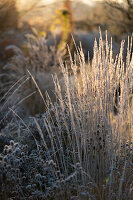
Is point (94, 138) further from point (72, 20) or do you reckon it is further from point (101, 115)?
point (72, 20)

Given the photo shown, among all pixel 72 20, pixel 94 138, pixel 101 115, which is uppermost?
pixel 101 115

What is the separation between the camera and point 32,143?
9.78 feet

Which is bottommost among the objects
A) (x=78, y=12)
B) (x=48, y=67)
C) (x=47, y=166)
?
(x=78, y=12)

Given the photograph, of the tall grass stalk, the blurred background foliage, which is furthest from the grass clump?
the blurred background foliage

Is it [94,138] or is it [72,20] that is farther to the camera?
[72,20]

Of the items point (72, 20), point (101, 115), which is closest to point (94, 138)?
point (101, 115)

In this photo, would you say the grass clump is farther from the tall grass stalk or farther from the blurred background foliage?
the blurred background foliage

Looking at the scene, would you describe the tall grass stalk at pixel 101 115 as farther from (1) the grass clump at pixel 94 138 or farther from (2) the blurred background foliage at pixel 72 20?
(2) the blurred background foliage at pixel 72 20

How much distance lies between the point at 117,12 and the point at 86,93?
484cm

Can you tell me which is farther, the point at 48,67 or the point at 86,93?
the point at 48,67

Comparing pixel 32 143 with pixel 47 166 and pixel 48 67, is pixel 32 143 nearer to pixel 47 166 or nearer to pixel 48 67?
pixel 47 166

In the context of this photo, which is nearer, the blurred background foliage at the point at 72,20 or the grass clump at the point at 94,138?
the grass clump at the point at 94,138

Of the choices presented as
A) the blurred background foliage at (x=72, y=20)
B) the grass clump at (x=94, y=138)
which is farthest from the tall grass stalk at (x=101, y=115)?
the blurred background foliage at (x=72, y=20)

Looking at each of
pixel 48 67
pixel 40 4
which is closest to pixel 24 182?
pixel 48 67
